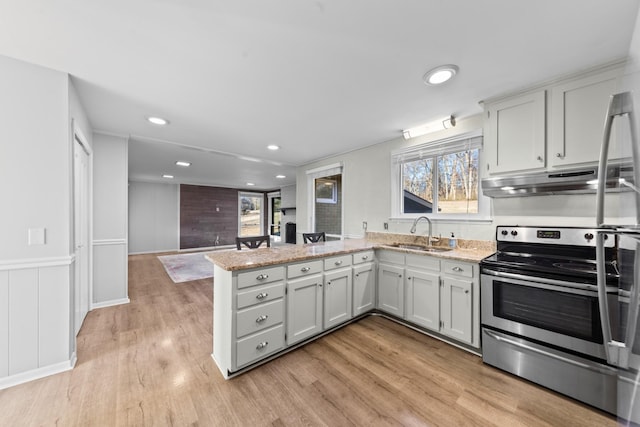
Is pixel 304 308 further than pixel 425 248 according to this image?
No

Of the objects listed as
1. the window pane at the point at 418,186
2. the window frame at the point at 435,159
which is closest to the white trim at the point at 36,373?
the window frame at the point at 435,159

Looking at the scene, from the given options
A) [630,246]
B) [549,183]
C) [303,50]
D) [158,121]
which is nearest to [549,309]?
[549,183]

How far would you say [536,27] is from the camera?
1394 mm

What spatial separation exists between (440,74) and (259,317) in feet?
7.79

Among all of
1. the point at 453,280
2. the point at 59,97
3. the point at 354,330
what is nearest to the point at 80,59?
the point at 59,97

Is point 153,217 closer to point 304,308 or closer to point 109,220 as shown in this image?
point 109,220

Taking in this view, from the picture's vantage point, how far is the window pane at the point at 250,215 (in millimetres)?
9461

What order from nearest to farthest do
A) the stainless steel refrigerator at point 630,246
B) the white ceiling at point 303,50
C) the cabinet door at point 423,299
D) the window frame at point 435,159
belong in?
the stainless steel refrigerator at point 630,246
the white ceiling at point 303,50
the cabinet door at point 423,299
the window frame at point 435,159

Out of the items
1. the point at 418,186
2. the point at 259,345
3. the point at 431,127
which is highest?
the point at 431,127

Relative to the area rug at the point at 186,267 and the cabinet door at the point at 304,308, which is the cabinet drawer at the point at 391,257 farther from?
the area rug at the point at 186,267

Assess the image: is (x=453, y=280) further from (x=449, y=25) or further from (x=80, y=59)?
(x=80, y=59)

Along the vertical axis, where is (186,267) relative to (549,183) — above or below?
below

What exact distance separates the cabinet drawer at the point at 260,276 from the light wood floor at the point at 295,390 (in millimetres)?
708

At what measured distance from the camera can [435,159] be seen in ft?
10.0
